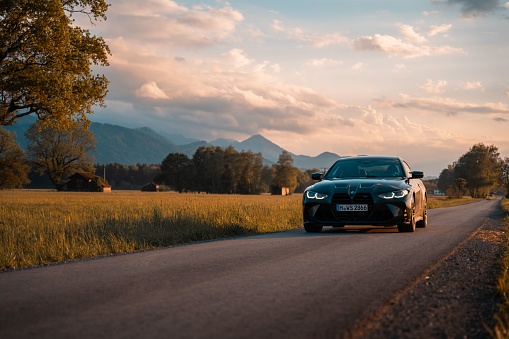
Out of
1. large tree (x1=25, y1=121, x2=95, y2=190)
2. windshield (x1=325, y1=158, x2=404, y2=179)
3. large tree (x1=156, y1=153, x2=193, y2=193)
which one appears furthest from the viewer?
large tree (x1=156, y1=153, x2=193, y2=193)

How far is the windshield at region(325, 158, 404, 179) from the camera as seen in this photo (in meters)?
13.3

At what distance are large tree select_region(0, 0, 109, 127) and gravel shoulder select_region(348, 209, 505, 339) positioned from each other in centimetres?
2199

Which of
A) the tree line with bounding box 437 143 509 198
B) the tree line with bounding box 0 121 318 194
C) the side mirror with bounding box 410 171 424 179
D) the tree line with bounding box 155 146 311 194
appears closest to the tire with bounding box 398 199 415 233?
the side mirror with bounding box 410 171 424 179

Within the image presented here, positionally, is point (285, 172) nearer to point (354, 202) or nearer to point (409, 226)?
point (409, 226)

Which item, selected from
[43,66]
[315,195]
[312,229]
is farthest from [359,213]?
[43,66]

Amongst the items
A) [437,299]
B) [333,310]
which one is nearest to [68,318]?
[333,310]

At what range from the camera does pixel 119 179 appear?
171 metres


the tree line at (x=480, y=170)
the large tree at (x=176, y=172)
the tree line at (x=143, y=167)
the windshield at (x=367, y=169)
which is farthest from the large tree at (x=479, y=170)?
the windshield at (x=367, y=169)

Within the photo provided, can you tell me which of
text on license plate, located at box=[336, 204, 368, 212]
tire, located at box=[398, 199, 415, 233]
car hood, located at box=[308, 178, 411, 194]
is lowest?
tire, located at box=[398, 199, 415, 233]

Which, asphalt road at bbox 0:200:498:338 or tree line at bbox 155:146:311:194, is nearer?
asphalt road at bbox 0:200:498:338

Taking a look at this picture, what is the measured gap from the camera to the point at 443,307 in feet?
A: 15.6

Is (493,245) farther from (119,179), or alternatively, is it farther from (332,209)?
(119,179)

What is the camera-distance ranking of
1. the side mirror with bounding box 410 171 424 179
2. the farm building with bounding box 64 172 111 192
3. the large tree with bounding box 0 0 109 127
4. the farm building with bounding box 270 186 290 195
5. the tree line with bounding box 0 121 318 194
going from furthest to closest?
1. the farm building with bounding box 270 186 290 195
2. the farm building with bounding box 64 172 111 192
3. the tree line with bounding box 0 121 318 194
4. the large tree with bounding box 0 0 109 127
5. the side mirror with bounding box 410 171 424 179

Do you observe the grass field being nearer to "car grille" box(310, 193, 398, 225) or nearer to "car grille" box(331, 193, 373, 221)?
"car grille" box(310, 193, 398, 225)
